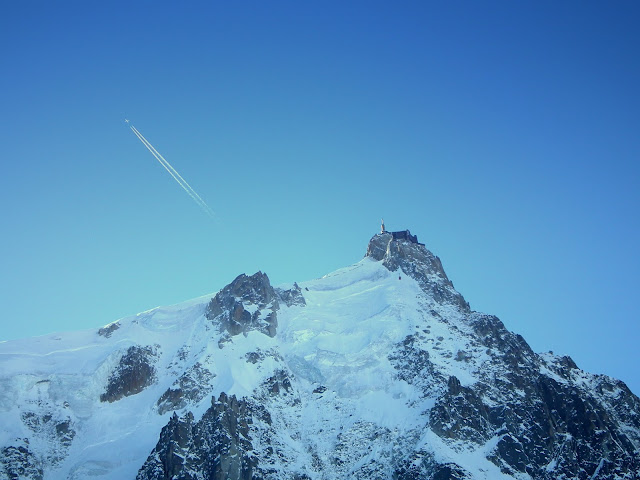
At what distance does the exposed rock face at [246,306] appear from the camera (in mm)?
178875

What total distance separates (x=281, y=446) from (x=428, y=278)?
71991mm

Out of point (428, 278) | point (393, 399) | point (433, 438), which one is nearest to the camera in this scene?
point (433, 438)

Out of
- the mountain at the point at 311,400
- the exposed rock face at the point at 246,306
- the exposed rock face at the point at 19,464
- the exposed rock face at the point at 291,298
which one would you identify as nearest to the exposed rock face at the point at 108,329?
the mountain at the point at 311,400

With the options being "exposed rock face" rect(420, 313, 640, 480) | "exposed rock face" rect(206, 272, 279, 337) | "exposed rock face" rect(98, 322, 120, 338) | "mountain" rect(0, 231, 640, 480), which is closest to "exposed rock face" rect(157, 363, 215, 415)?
"mountain" rect(0, 231, 640, 480)

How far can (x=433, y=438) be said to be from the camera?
139 meters

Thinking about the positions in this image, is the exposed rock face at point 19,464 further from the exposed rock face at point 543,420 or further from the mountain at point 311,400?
the exposed rock face at point 543,420

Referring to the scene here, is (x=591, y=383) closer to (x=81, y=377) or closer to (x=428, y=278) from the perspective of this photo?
(x=428, y=278)

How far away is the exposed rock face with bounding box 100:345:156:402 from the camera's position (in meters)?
166

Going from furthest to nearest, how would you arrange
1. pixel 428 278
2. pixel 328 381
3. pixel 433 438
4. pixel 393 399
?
1. pixel 428 278
2. pixel 328 381
3. pixel 393 399
4. pixel 433 438

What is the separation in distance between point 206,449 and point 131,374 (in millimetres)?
37314

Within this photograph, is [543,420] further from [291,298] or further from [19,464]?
[19,464]

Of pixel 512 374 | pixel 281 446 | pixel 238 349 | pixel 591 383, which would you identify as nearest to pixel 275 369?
pixel 238 349

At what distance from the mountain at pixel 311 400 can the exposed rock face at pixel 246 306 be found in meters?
0.53

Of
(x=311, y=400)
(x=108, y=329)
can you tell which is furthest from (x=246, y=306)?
(x=108, y=329)
